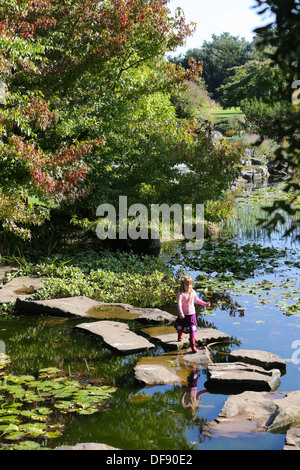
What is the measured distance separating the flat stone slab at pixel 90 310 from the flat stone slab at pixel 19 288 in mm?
402

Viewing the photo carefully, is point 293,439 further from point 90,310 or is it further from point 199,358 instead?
point 90,310

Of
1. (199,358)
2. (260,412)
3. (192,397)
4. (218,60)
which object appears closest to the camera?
(260,412)

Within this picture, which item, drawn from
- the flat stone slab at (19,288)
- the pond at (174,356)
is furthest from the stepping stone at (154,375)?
the flat stone slab at (19,288)

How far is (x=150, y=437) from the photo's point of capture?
4.68 m

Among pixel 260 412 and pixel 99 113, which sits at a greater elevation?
pixel 99 113

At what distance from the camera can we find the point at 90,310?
8820 millimetres

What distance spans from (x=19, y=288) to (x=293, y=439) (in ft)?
21.5

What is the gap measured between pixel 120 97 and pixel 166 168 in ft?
7.08

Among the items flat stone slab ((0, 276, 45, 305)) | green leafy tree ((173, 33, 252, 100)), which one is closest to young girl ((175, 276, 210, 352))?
flat stone slab ((0, 276, 45, 305))

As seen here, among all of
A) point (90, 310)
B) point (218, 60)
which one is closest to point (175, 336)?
point (90, 310)

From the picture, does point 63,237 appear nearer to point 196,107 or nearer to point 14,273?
point 14,273

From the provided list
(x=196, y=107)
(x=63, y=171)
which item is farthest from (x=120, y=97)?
(x=196, y=107)
